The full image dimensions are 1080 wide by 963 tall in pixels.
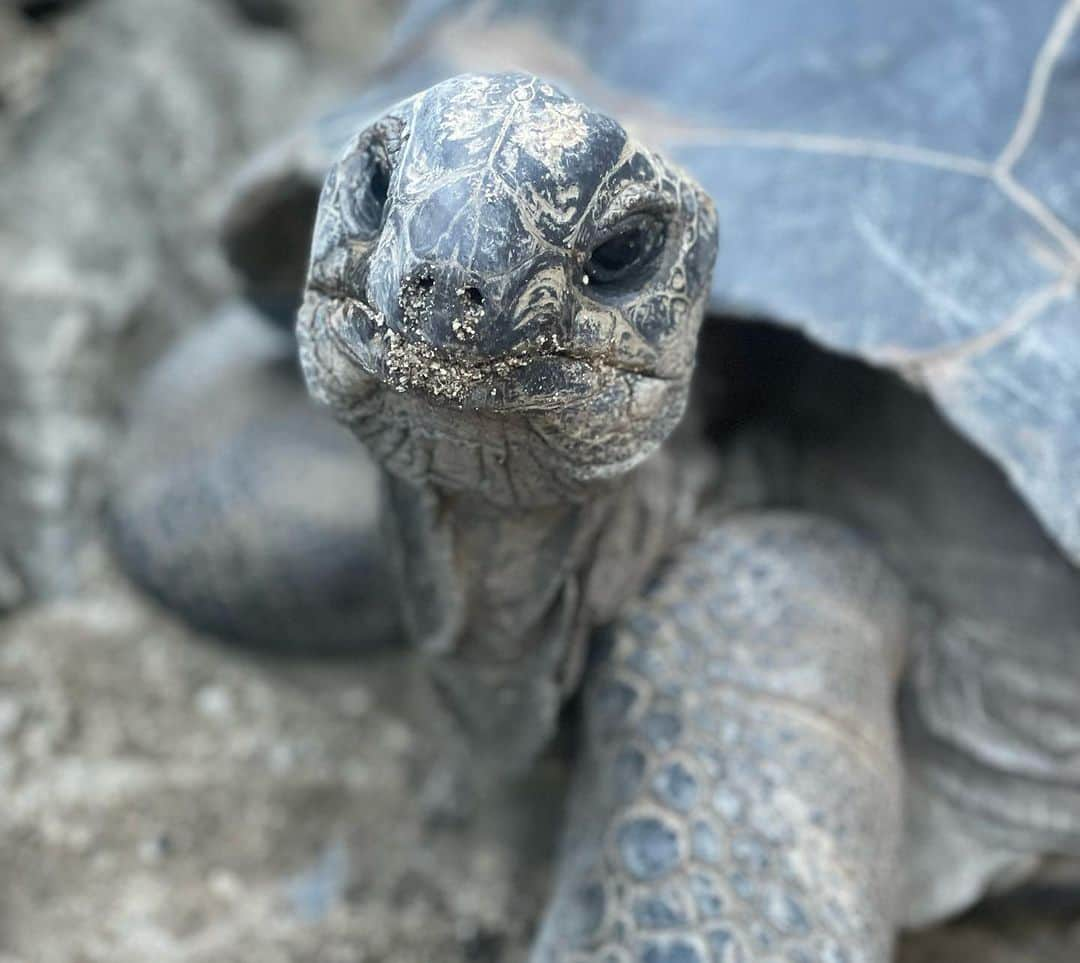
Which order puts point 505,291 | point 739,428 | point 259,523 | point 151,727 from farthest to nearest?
point 259,523 < point 151,727 < point 739,428 < point 505,291

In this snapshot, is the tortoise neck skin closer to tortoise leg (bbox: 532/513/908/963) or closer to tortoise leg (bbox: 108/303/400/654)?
tortoise leg (bbox: 532/513/908/963)

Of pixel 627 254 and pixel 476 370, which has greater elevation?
pixel 627 254

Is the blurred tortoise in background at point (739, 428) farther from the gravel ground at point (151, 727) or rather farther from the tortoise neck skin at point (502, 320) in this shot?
the gravel ground at point (151, 727)

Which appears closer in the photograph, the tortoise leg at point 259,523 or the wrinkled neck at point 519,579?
the wrinkled neck at point 519,579

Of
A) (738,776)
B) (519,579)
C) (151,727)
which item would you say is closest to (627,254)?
(519,579)

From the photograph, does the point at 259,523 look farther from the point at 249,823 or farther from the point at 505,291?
the point at 505,291

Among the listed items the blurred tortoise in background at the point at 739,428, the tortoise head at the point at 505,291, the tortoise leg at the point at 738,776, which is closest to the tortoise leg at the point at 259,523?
the blurred tortoise in background at the point at 739,428

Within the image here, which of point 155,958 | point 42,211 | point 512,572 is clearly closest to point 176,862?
point 155,958

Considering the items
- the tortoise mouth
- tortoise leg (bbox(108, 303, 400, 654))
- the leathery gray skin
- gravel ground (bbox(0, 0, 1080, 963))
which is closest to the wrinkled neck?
the leathery gray skin
